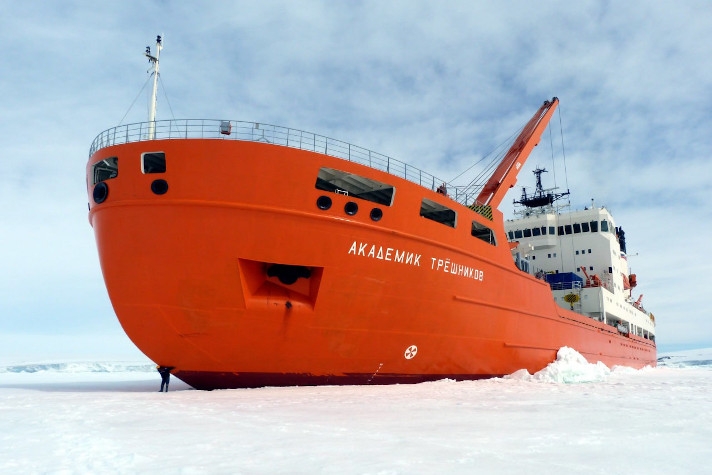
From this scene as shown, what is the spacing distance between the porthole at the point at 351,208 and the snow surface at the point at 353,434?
138 inches

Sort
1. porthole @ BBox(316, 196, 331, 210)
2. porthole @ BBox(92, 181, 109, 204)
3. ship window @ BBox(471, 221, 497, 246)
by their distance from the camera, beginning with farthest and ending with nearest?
1. ship window @ BBox(471, 221, 497, 246)
2. porthole @ BBox(92, 181, 109, 204)
3. porthole @ BBox(316, 196, 331, 210)

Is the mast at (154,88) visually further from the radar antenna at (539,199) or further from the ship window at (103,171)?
the radar antenna at (539,199)

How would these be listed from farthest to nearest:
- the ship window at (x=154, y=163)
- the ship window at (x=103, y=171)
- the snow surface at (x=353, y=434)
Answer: the ship window at (x=103, y=171), the ship window at (x=154, y=163), the snow surface at (x=353, y=434)

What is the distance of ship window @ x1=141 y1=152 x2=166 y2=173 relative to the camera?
960 cm

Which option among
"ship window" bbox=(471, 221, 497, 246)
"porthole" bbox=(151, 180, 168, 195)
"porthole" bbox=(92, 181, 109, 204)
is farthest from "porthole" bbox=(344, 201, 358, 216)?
"porthole" bbox=(92, 181, 109, 204)

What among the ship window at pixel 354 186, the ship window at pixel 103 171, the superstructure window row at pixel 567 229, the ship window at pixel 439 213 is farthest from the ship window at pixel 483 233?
the superstructure window row at pixel 567 229

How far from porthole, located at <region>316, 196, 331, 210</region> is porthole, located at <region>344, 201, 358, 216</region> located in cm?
38

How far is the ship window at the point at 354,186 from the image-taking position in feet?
33.2

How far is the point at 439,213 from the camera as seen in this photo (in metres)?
12.3

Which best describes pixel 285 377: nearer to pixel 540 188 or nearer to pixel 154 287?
pixel 154 287

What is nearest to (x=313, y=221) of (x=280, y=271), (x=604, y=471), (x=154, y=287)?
(x=280, y=271)

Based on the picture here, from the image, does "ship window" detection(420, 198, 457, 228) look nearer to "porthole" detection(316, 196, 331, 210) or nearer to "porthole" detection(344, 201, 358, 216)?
"porthole" detection(344, 201, 358, 216)

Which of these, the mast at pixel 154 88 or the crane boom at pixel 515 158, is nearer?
the mast at pixel 154 88

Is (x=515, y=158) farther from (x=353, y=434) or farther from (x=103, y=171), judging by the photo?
(x=353, y=434)
